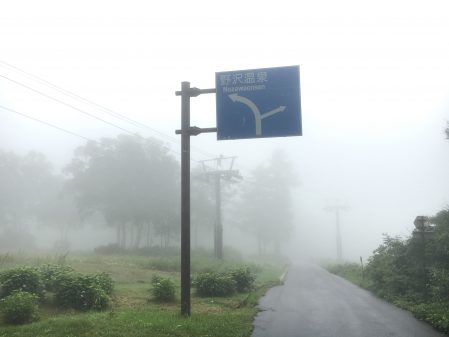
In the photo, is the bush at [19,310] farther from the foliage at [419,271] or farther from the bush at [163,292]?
the foliage at [419,271]

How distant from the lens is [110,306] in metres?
12.8

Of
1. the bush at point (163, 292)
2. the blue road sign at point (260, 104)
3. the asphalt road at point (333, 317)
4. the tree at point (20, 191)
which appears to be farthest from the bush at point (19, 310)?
the tree at point (20, 191)

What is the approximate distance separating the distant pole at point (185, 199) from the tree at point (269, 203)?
179 feet

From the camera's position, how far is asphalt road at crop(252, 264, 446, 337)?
10.5 metres

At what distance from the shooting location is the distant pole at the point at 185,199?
442 inches

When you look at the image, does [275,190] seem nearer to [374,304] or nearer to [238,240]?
[238,240]

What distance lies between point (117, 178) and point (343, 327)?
39.7m

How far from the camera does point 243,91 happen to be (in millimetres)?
11375

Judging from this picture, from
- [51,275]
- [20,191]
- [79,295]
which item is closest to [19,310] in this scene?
[79,295]

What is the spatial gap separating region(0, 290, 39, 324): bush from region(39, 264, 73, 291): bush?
98.4 inches

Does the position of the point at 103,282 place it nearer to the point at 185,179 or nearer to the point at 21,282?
the point at 21,282

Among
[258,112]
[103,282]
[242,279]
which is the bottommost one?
[242,279]

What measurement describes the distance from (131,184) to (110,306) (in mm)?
A: 35816

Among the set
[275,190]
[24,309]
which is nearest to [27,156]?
[275,190]
